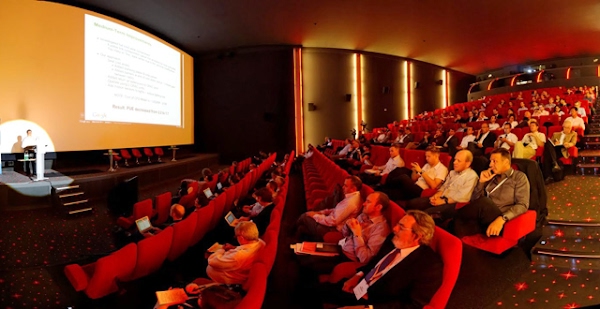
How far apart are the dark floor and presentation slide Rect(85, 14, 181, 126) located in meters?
4.48

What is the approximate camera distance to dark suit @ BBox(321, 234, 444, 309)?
1.63 meters

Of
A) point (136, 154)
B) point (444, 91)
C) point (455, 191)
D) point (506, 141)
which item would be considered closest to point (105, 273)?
point (455, 191)

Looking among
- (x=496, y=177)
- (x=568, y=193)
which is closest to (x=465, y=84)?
(x=568, y=193)

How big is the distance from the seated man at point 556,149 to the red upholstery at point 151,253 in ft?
14.0

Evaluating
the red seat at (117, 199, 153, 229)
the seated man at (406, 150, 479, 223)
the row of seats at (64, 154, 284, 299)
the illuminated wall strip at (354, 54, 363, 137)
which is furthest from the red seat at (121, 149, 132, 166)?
the illuminated wall strip at (354, 54, 363, 137)

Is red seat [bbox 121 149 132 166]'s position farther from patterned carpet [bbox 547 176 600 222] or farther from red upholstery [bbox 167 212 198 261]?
patterned carpet [bbox 547 176 600 222]

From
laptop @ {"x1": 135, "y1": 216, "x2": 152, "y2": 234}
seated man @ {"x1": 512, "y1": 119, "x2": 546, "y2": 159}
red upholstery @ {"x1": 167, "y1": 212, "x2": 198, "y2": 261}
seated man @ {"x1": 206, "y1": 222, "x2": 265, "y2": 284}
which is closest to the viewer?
seated man @ {"x1": 206, "y1": 222, "x2": 265, "y2": 284}

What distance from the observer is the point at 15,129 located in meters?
6.59

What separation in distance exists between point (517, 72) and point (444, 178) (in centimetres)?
1568

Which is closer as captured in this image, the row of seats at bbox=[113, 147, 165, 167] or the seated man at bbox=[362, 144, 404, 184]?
the seated man at bbox=[362, 144, 404, 184]

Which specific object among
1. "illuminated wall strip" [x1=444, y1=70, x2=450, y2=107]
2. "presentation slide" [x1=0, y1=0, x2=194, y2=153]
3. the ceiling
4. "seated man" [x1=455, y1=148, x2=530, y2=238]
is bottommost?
"seated man" [x1=455, y1=148, x2=530, y2=238]

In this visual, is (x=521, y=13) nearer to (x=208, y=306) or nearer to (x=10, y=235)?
(x=208, y=306)

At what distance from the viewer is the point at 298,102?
1194 centimetres

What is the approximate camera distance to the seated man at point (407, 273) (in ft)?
5.39
